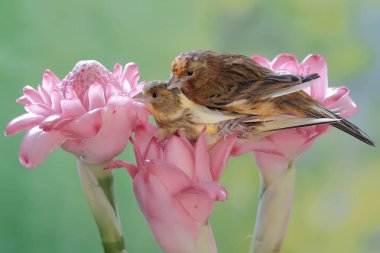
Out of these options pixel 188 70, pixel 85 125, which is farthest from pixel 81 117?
pixel 188 70

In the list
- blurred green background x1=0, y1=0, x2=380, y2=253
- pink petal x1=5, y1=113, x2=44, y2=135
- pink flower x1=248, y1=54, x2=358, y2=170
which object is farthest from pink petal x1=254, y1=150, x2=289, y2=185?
blurred green background x1=0, y1=0, x2=380, y2=253

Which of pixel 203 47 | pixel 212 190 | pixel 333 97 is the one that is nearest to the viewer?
pixel 212 190

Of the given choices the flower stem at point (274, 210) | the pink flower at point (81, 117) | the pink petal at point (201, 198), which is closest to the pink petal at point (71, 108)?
the pink flower at point (81, 117)

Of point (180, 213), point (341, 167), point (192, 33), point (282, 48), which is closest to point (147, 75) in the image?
point (192, 33)

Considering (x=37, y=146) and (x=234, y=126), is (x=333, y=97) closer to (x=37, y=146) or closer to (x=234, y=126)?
(x=234, y=126)

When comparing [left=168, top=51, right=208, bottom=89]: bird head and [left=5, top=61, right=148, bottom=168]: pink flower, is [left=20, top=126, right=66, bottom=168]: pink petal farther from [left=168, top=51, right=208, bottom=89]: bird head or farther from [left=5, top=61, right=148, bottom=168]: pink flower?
[left=168, top=51, right=208, bottom=89]: bird head

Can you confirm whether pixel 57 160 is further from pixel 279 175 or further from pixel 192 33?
pixel 279 175
